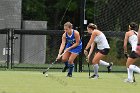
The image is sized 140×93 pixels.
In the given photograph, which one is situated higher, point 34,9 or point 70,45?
point 34,9

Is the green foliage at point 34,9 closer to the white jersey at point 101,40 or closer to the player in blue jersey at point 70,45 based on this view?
the player in blue jersey at point 70,45

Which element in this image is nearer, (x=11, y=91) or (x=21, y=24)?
(x=11, y=91)

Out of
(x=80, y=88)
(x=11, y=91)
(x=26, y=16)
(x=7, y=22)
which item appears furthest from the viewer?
(x=26, y=16)

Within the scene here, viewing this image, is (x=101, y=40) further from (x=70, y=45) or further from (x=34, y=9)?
(x=34, y=9)

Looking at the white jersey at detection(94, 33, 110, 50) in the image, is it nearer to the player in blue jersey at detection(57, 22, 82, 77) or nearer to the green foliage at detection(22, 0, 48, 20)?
the player in blue jersey at detection(57, 22, 82, 77)

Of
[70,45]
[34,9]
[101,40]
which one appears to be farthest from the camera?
[34,9]

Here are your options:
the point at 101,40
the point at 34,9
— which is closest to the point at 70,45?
the point at 101,40

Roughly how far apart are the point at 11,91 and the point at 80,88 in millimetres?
1922

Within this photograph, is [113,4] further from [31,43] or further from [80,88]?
[80,88]

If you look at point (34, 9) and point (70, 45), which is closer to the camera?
point (70, 45)

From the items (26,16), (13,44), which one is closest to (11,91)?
(13,44)

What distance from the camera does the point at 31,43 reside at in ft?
88.1

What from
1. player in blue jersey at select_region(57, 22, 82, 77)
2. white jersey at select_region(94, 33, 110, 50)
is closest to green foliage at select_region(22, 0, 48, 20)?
player in blue jersey at select_region(57, 22, 82, 77)

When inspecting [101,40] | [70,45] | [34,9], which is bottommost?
[70,45]
